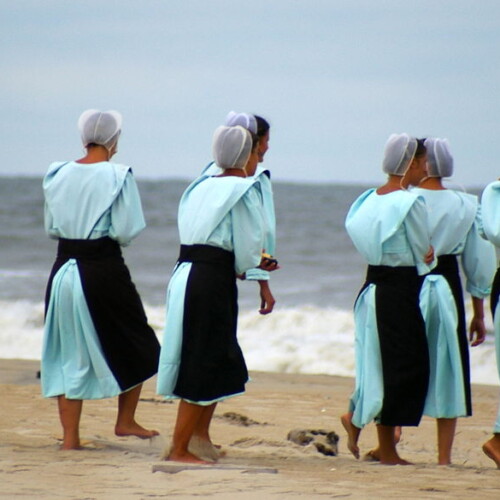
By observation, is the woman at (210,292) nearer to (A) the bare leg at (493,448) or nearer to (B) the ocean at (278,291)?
(A) the bare leg at (493,448)

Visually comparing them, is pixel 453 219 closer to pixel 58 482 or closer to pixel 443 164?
pixel 443 164

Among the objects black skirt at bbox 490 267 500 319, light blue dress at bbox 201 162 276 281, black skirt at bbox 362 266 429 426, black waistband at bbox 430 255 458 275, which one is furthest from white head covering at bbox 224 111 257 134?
black skirt at bbox 490 267 500 319

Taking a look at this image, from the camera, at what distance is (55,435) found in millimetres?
6910

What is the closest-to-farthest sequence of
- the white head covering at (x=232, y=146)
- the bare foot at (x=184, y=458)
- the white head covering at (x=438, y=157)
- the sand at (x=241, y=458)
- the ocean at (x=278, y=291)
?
the sand at (x=241, y=458) < the bare foot at (x=184, y=458) < the white head covering at (x=232, y=146) < the white head covering at (x=438, y=157) < the ocean at (x=278, y=291)

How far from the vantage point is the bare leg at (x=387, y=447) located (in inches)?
234

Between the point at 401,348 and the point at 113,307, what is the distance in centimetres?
154

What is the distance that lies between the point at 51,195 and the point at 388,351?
1.95 metres

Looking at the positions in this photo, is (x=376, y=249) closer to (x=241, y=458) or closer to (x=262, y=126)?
(x=262, y=126)

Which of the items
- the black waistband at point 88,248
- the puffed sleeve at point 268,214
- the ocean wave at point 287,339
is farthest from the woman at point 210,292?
the ocean wave at point 287,339

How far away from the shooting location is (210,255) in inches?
216

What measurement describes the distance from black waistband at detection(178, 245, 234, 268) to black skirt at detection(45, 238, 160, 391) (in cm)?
61

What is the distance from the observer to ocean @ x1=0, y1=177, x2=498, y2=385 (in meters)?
12.3

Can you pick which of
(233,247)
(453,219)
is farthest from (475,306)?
(233,247)

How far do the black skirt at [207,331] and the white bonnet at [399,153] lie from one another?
108 centimetres
